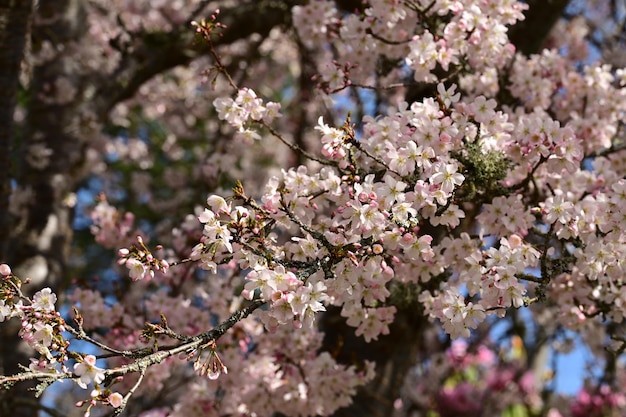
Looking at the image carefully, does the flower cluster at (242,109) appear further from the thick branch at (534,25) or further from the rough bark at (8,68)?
the thick branch at (534,25)

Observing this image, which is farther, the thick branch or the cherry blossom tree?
the thick branch

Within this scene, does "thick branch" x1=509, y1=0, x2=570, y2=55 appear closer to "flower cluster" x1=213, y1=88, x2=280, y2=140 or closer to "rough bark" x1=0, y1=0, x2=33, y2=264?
"flower cluster" x1=213, y1=88, x2=280, y2=140

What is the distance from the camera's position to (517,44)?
4.66 metres

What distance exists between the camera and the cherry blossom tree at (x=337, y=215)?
2434mm

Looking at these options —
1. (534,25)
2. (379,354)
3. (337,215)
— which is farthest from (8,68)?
(534,25)

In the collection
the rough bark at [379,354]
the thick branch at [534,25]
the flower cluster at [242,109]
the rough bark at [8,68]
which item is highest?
the thick branch at [534,25]

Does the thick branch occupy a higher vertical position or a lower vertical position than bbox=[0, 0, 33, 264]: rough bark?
higher

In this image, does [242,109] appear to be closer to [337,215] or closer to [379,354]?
[337,215]

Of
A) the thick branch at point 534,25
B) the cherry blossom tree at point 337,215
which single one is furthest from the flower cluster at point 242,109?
the thick branch at point 534,25

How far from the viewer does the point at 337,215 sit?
2.62 metres

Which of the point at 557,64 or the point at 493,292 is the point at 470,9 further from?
the point at 493,292

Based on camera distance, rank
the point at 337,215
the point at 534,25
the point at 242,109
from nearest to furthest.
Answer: the point at 337,215 → the point at 242,109 → the point at 534,25

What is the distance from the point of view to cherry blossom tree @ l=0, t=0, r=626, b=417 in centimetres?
243

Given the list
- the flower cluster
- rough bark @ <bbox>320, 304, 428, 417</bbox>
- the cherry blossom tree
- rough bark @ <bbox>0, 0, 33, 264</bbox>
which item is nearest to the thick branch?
the cherry blossom tree
